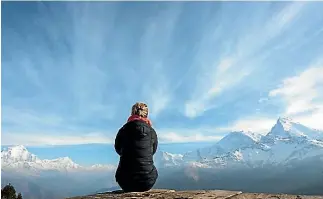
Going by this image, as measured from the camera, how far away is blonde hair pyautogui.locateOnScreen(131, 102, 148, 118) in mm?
12766

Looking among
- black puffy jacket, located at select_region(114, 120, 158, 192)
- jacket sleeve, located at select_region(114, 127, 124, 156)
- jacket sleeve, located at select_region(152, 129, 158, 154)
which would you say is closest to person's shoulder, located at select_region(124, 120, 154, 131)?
black puffy jacket, located at select_region(114, 120, 158, 192)

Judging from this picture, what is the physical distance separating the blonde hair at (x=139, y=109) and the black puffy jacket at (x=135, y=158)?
348mm

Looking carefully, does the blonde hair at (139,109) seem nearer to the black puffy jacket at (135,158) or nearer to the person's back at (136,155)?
the person's back at (136,155)

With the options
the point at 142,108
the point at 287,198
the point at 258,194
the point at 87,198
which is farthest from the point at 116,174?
the point at 287,198

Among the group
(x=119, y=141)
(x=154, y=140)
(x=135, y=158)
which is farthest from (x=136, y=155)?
(x=154, y=140)

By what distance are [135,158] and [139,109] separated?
1.72 meters

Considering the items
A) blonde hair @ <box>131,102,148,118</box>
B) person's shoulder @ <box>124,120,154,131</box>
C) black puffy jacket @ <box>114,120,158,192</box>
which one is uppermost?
blonde hair @ <box>131,102,148,118</box>

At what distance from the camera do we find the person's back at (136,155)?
12.3 meters

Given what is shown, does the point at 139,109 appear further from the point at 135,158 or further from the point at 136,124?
the point at 135,158

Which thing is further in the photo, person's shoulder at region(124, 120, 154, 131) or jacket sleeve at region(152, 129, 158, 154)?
jacket sleeve at region(152, 129, 158, 154)

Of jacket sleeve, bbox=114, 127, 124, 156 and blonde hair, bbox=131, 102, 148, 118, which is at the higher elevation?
blonde hair, bbox=131, 102, 148, 118

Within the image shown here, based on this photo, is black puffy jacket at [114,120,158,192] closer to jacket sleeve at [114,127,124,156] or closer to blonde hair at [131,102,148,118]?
jacket sleeve at [114,127,124,156]

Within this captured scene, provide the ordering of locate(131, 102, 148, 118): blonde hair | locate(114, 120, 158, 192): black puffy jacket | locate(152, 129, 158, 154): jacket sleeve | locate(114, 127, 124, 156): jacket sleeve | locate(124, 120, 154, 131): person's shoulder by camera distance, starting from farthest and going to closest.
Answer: locate(152, 129, 158, 154): jacket sleeve, locate(131, 102, 148, 118): blonde hair, locate(114, 127, 124, 156): jacket sleeve, locate(124, 120, 154, 131): person's shoulder, locate(114, 120, 158, 192): black puffy jacket

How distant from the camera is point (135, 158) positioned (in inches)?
485
